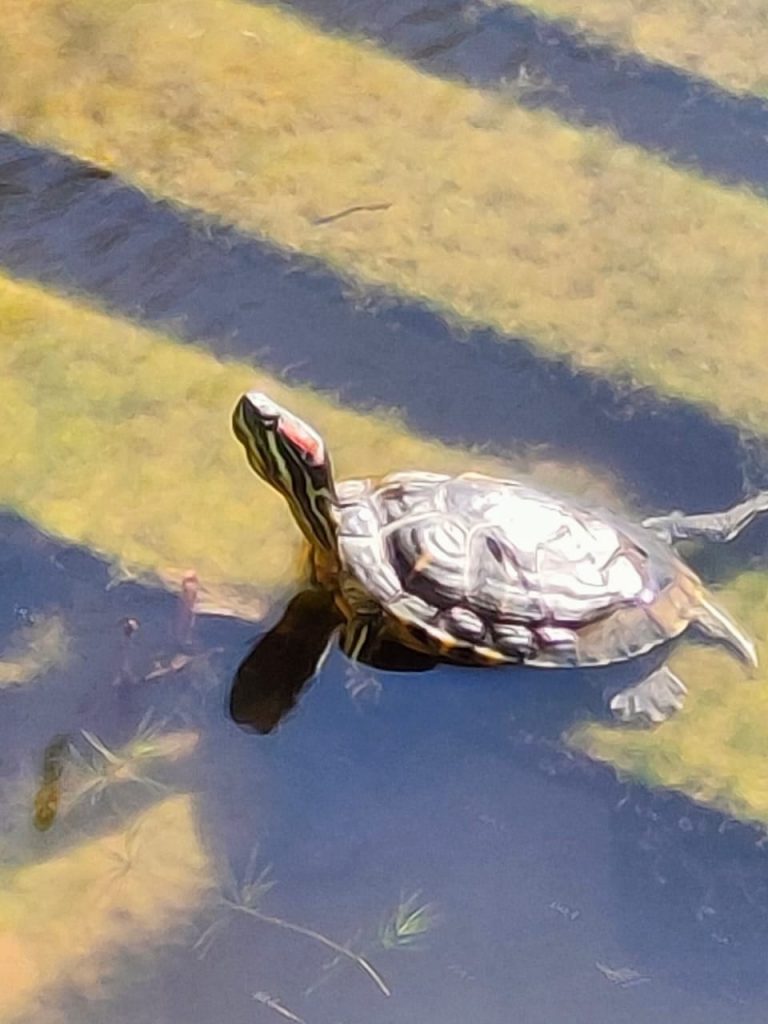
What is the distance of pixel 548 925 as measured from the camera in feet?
6.13

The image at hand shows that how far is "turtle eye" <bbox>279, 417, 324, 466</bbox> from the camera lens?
5.98ft

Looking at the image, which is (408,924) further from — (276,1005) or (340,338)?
(340,338)


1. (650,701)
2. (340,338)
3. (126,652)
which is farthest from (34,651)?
(650,701)

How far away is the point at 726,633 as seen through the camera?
2031mm

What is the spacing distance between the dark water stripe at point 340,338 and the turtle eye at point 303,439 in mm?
372

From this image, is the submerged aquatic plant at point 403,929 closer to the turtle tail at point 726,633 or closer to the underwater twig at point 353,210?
the turtle tail at point 726,633

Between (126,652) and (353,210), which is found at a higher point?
(353,210)

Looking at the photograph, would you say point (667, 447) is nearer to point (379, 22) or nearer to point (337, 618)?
point (337, 618)

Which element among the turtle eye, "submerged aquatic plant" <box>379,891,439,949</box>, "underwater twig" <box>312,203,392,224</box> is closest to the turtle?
the turtle eye

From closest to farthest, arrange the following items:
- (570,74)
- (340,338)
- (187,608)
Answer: (187,608) → (340,338) → (570,74)

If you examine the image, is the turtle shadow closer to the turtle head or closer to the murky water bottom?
the murky water bottom

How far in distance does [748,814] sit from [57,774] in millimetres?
798

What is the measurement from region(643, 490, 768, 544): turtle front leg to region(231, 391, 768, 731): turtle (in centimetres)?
8

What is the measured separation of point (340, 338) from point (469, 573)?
0.52m
